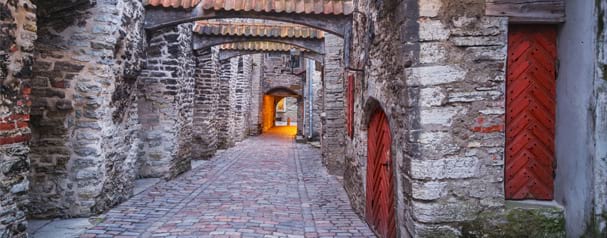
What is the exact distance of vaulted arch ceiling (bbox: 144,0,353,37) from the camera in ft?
23.6

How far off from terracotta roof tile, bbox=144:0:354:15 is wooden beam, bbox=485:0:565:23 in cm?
428

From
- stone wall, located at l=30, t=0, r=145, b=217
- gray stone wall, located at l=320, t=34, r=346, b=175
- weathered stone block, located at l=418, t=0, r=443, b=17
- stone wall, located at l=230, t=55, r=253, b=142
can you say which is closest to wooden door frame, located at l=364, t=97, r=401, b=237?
weathered stone block, located at l=418, t=0, r=443, b=17

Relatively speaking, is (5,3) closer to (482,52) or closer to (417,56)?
(417,56)

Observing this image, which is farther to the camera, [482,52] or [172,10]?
[172,10]

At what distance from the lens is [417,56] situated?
3.07 meters

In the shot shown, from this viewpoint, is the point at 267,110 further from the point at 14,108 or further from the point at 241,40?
the point at 14,108

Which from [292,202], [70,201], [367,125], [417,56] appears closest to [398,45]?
[417,56]

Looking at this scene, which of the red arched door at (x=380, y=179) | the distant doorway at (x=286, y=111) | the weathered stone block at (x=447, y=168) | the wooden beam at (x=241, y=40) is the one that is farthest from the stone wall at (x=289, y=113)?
the weathered stone block at (x=447, y=168)

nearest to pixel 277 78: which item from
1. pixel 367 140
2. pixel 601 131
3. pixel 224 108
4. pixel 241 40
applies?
pixel 224 108

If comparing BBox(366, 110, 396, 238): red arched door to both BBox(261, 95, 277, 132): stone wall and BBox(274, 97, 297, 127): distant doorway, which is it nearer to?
BBox(261, 95, 277, 132): stone wall

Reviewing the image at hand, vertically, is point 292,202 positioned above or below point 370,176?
below

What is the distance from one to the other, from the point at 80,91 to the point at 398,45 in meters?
4.02

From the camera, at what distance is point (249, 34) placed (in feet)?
32.3

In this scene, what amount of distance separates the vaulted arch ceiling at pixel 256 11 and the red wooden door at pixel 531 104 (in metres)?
4.24
